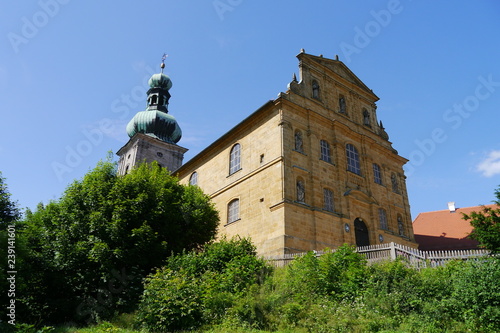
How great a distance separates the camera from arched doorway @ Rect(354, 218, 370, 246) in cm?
2314

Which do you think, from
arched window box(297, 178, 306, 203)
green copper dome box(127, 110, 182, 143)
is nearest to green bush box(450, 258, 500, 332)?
arched window box(297, 178, 306, 203)

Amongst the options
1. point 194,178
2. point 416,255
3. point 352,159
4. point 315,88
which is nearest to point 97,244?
point 416,255

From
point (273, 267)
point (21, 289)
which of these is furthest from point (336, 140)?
point (21, 289)

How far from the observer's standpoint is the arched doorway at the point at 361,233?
75.9ft

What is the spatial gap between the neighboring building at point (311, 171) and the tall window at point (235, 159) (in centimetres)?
7

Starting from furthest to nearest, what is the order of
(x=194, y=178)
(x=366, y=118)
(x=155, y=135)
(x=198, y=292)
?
1. (x=155, y=135)
2. (x=194, y=178)
3. (x=366, y=118)
4. (x=198, y=292)

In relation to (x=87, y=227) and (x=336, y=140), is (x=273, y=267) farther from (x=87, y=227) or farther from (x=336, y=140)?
(x=336, y=140)

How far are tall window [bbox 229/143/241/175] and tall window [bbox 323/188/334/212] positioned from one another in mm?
5737

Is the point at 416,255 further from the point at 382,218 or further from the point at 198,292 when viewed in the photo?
the point at 382,218

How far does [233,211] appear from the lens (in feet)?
80.2

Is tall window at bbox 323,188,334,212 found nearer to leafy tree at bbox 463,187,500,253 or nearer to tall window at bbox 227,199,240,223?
tall window at bbox 227,199,240,223

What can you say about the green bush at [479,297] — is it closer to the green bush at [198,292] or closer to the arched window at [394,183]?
the green bush at [198,292]

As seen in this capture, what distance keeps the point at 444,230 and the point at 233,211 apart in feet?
61.7

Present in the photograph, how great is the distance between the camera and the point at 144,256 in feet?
51.5
